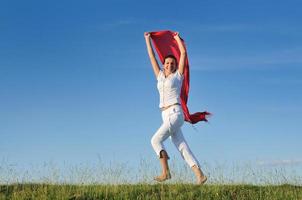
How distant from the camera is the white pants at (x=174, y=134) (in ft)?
40.2

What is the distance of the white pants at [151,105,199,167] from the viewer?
40.2 feet

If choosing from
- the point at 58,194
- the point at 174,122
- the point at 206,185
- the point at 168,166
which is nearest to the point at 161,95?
the point at 174,122

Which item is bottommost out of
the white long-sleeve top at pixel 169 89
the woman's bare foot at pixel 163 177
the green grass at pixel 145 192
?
the green grass at pixel 145 192

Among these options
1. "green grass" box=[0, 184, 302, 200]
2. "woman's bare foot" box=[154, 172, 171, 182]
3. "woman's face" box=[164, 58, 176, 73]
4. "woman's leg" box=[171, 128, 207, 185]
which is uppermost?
"woman's face" box=[164, 58, 176, 73]

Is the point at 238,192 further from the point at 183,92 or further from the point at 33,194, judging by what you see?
the point at 33,194

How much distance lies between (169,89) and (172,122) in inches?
32.5

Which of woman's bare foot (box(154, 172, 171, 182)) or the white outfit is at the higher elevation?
the white outfit

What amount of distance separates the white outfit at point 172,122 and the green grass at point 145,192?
77cm

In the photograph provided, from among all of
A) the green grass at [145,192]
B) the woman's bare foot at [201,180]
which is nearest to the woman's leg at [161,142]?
the green grass at [145,192]

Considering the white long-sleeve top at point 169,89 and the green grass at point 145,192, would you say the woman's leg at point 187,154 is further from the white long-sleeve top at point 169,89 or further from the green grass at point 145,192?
the white long-sleeve top at point 169,89

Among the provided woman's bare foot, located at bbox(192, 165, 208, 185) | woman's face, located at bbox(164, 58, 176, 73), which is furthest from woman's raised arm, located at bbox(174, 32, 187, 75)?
A: woman's bare foot, located at bbox(192, 165, 208, 185)

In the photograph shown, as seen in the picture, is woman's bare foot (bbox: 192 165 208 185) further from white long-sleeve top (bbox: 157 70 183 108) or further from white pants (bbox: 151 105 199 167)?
white long-sleeve top (bbox: 157 70 183 108)

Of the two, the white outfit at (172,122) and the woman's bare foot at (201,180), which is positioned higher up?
the white outfit at (172,122)

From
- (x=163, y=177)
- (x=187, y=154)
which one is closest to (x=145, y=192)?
(x=163, y=177)
